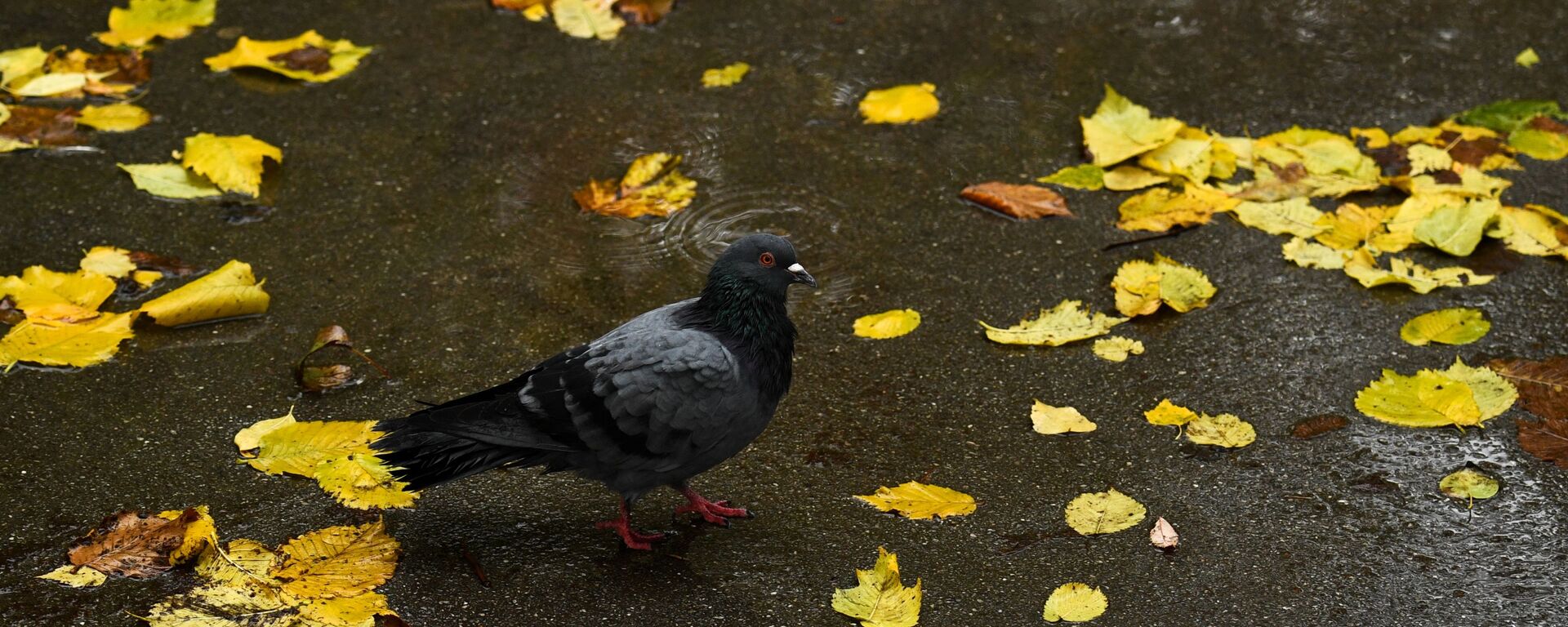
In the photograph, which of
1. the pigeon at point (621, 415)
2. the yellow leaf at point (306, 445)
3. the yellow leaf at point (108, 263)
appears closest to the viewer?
the pigeon at point (621, 415)

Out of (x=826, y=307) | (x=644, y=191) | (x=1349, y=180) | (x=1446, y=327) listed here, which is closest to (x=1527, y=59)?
(x=1349, y=180)

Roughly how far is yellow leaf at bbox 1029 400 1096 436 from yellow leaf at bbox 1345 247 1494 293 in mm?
1189

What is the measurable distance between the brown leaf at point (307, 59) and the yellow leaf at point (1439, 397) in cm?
403

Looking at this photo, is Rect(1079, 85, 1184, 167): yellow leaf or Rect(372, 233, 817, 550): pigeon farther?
Rect(1079, 85, 1184, 167): yellow leaf

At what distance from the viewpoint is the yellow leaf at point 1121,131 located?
15.8ft

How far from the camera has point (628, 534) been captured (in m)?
3.27

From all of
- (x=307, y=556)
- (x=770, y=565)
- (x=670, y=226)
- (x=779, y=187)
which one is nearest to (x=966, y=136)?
(x=779, y=187)

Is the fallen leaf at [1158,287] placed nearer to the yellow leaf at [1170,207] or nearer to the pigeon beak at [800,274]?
the yellow leaf at [1170,207]

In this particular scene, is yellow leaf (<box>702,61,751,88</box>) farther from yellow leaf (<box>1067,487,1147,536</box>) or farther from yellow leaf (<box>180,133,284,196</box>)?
yellow leaf (<box>1067,487,1147,536</box>)

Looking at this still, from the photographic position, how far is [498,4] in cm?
591

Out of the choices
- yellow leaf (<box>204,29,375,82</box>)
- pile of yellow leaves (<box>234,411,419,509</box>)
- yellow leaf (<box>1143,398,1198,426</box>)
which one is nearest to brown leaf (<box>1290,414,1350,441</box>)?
yellow leaf (<box>1143,398,1198,426</box>)

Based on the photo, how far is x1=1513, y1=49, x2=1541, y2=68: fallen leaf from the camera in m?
5.43

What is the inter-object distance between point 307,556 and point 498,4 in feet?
11.1

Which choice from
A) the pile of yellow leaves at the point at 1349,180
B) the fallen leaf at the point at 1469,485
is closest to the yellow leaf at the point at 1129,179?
the pile of yellow leaves at the point at 1349,180
